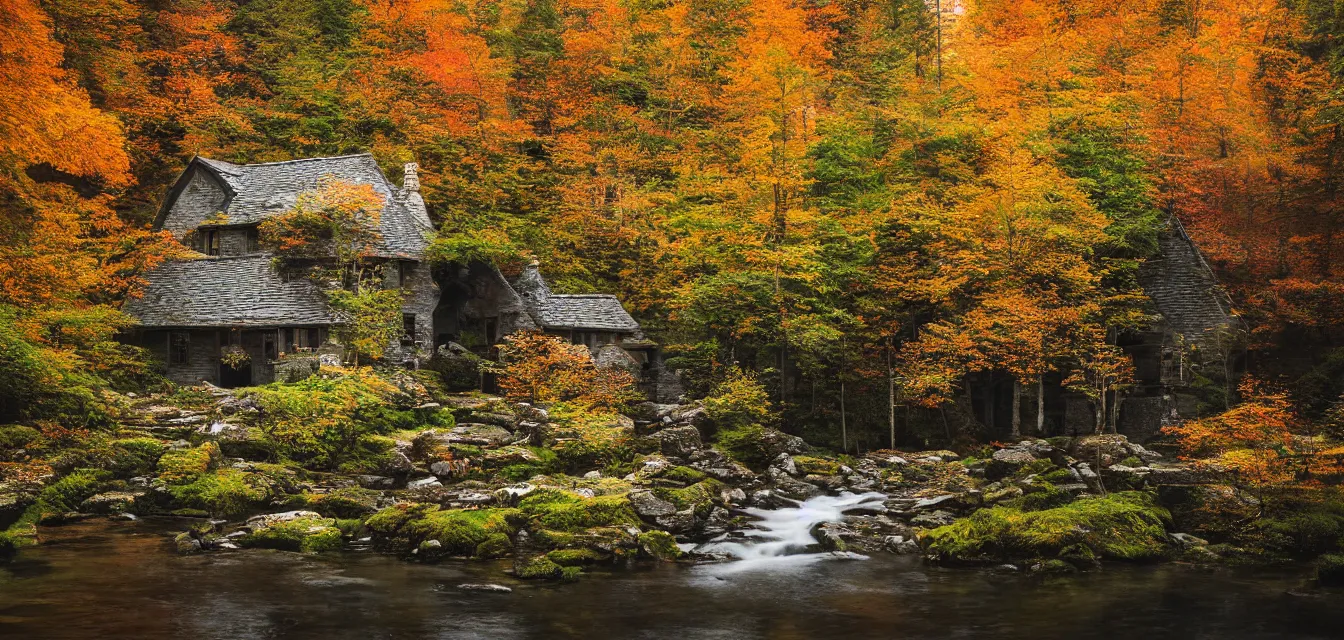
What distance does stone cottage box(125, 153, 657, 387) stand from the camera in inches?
1313

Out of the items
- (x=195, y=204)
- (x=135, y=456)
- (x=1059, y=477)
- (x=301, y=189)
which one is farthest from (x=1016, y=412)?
(x=195, y=204)

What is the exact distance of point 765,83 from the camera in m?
46.6

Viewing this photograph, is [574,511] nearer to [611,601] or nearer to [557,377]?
[611,601]

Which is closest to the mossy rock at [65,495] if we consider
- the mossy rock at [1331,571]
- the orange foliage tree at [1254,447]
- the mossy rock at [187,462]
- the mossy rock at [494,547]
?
the mossy rock at [187,462]

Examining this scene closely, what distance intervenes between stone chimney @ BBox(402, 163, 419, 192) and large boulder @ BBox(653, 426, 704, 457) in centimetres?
1881

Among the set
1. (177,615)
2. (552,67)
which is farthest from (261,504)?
(552,67)

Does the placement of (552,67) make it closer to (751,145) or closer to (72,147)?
(751,145)

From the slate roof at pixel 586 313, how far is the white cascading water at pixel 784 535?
48.9 ft

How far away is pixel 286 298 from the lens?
3350cm

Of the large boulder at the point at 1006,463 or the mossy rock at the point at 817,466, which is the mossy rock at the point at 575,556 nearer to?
the mossy rock at the point at 817,466

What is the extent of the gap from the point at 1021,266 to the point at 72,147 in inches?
1182

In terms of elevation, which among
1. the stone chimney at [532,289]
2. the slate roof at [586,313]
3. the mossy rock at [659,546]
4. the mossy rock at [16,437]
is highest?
the stone chimney at [532,289]

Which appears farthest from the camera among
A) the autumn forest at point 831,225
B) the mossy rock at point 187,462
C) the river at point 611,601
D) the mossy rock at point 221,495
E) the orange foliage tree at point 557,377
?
the orange foliage tree at point 557,377

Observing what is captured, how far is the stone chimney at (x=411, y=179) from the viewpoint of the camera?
39.2 m
